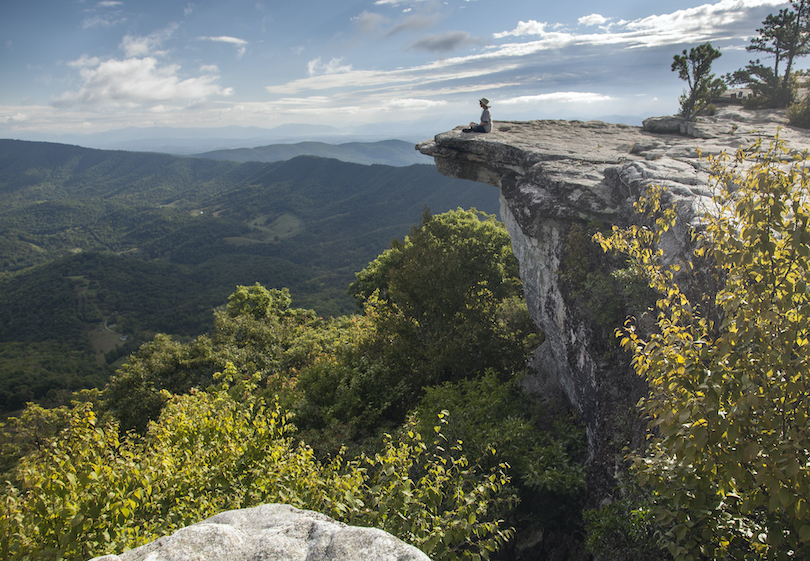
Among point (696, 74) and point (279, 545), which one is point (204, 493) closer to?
point (279, 545)

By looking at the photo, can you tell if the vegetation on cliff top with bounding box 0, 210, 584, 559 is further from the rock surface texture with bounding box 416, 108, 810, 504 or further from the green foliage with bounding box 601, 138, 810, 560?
the green foliage with bounding box 601, 138, 810, 560

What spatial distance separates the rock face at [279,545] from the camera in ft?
12.4

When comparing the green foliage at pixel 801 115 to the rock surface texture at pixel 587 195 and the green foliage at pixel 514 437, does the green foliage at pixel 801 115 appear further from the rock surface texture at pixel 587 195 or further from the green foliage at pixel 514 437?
the green foliage at pixel 514 437

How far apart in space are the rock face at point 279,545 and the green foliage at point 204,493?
1.48 meters

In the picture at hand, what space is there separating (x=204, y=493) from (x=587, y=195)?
13627mm

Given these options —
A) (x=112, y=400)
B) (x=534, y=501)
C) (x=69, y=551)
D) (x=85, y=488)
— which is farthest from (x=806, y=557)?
(x=112, y=400)

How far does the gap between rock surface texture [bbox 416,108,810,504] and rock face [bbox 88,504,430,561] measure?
7.13m

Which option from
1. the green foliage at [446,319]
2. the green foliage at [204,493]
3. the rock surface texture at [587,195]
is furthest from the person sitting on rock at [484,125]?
the green foliage at [204,493]

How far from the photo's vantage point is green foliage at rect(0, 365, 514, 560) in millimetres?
5543

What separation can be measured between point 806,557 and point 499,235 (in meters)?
31.0

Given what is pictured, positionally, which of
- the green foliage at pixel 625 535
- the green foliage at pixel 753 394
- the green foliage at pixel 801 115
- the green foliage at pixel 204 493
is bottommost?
the green foliage at pixel 625 535

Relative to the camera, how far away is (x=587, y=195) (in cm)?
1398

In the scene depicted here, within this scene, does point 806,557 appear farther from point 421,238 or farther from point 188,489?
point 421,238

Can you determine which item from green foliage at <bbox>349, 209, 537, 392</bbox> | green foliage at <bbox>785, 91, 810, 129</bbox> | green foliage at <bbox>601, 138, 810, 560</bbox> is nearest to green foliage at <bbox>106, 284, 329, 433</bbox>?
green foliage at <bbox>349, 209, 537, 392</bbox>
